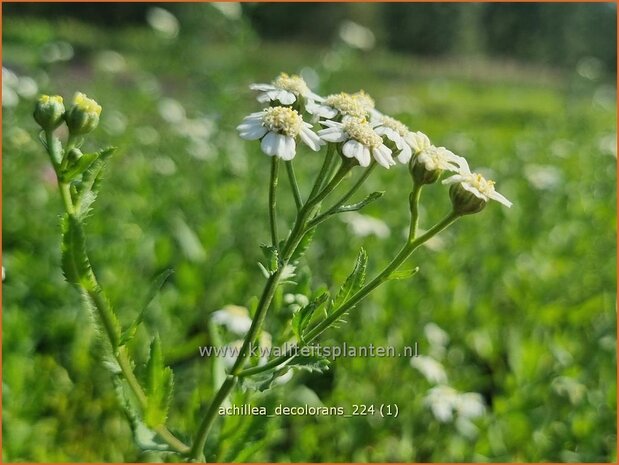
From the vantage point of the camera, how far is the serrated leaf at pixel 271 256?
3.24ft

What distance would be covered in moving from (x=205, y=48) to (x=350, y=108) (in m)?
5.13

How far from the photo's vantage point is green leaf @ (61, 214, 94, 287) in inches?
38.2

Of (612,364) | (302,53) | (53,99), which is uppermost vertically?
(53,99)

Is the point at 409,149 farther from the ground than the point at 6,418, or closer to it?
farther from the ground

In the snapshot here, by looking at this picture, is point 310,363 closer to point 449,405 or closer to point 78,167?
point 78,167

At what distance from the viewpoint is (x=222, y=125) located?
434cm

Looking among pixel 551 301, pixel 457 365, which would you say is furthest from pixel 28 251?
pixel 551 301

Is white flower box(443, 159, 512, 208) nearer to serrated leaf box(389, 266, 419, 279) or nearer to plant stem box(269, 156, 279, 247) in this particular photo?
serrated leaf box(389, 266, 419, 279)

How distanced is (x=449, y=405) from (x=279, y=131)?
61.0 inches

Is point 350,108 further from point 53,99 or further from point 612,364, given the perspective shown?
point 612,364

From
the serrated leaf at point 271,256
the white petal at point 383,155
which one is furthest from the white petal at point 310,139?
the serrated leaf at point 271,256

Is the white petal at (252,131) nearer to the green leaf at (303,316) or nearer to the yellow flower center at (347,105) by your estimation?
the yellow flower center at (347,105)

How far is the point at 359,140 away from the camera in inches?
42.3

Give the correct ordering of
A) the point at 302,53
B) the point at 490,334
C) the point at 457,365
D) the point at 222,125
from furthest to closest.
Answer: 1. the point at 302,53
2. the point at 222,125
3. the point at 490,334
4. the point at 457,365
